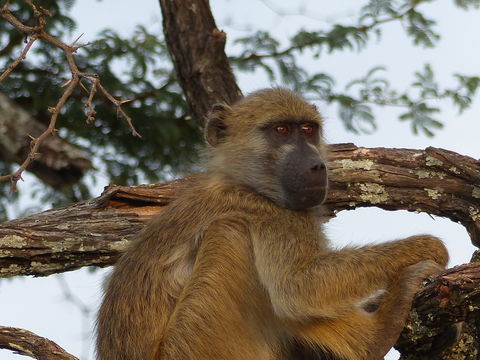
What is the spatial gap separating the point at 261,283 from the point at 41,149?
12.7 ft

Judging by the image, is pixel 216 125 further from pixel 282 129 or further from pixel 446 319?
pixel 446 319

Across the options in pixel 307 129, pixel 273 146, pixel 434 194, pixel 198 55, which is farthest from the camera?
pixel 198 55

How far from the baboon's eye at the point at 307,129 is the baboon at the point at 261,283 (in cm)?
27

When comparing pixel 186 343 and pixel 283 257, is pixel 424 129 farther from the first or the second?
pixel 186 343

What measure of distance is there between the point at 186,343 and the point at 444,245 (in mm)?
2130

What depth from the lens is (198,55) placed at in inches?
370

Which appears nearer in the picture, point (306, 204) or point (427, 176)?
point (306, 204)

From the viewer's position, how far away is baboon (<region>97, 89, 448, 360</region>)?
224 inches

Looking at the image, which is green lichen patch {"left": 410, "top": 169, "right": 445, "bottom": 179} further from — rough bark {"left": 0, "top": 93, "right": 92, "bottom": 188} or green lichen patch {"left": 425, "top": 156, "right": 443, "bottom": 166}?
rough bark {"left": 0, "top": 93, "right": 92, "bottom": 188}

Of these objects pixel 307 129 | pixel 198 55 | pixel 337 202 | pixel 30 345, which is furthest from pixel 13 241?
pixel 198 55

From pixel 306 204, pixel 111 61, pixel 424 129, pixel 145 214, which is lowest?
pixel 306 204

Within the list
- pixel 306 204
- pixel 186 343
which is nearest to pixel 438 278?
pixel 306 204

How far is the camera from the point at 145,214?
7785 mm

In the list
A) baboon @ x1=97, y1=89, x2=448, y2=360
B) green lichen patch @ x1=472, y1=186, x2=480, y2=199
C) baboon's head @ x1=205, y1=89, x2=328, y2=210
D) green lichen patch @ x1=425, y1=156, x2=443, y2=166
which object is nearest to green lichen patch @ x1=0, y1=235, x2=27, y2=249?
baboon @ x1=97, y1=89, x2=448, y2=360
